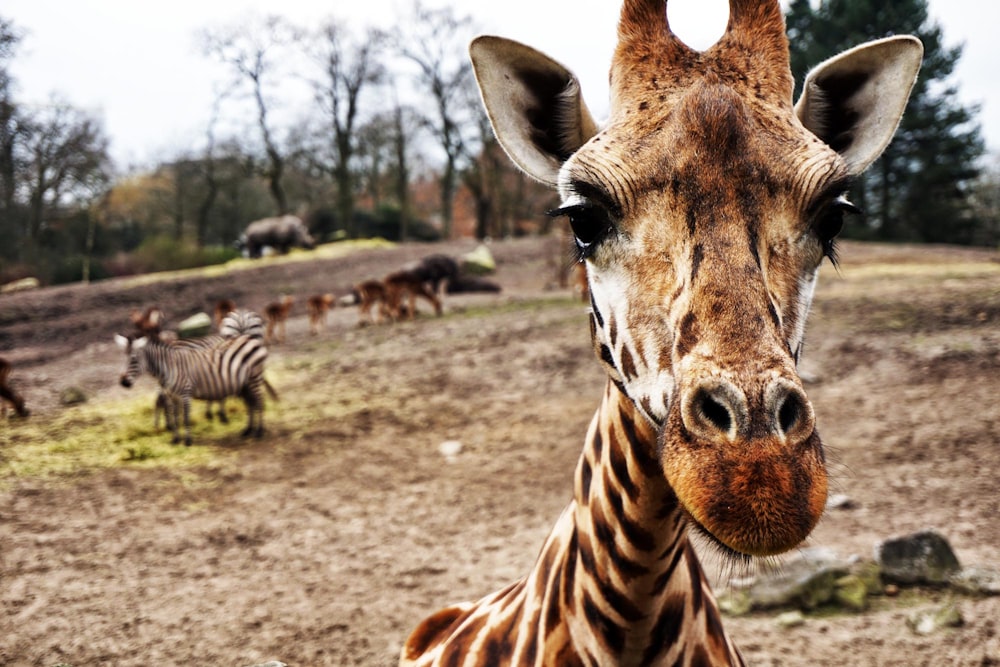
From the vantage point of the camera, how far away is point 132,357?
32.2 feet

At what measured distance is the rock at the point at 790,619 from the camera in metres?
4.57

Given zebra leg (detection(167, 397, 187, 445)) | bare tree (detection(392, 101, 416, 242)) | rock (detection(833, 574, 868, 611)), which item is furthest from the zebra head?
bare tree (detection(392, 101, 416, 242))

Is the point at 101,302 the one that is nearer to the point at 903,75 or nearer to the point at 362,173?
the point at 903,75

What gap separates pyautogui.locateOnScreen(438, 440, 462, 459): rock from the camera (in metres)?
9.23

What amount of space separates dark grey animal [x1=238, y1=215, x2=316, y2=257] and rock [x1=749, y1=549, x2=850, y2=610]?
1331 inches

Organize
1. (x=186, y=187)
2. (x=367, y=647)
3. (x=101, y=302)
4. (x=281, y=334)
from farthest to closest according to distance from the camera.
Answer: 1. (x=186, y=187)
2. (x=101, y=302)
3. (x=281, y=334)
4. (x=367, y=647)

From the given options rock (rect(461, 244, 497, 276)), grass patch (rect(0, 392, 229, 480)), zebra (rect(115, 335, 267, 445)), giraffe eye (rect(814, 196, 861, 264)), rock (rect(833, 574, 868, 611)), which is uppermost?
rock (rect(461, 244, 497, 276))

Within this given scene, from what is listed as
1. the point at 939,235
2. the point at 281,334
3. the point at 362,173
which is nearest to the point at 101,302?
the point at 281,334

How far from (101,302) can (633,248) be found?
22940 mm

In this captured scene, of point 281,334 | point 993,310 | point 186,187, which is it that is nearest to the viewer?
point 993,310

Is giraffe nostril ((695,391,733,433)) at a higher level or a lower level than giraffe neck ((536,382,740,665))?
higher

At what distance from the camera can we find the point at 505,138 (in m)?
2.08

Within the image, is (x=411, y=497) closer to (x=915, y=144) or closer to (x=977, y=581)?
(x=977, y=581)

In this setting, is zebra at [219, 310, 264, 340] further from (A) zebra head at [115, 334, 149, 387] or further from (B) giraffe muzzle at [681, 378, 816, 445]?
(B) giraffe muzzle at [681, 378, 816, 445]
